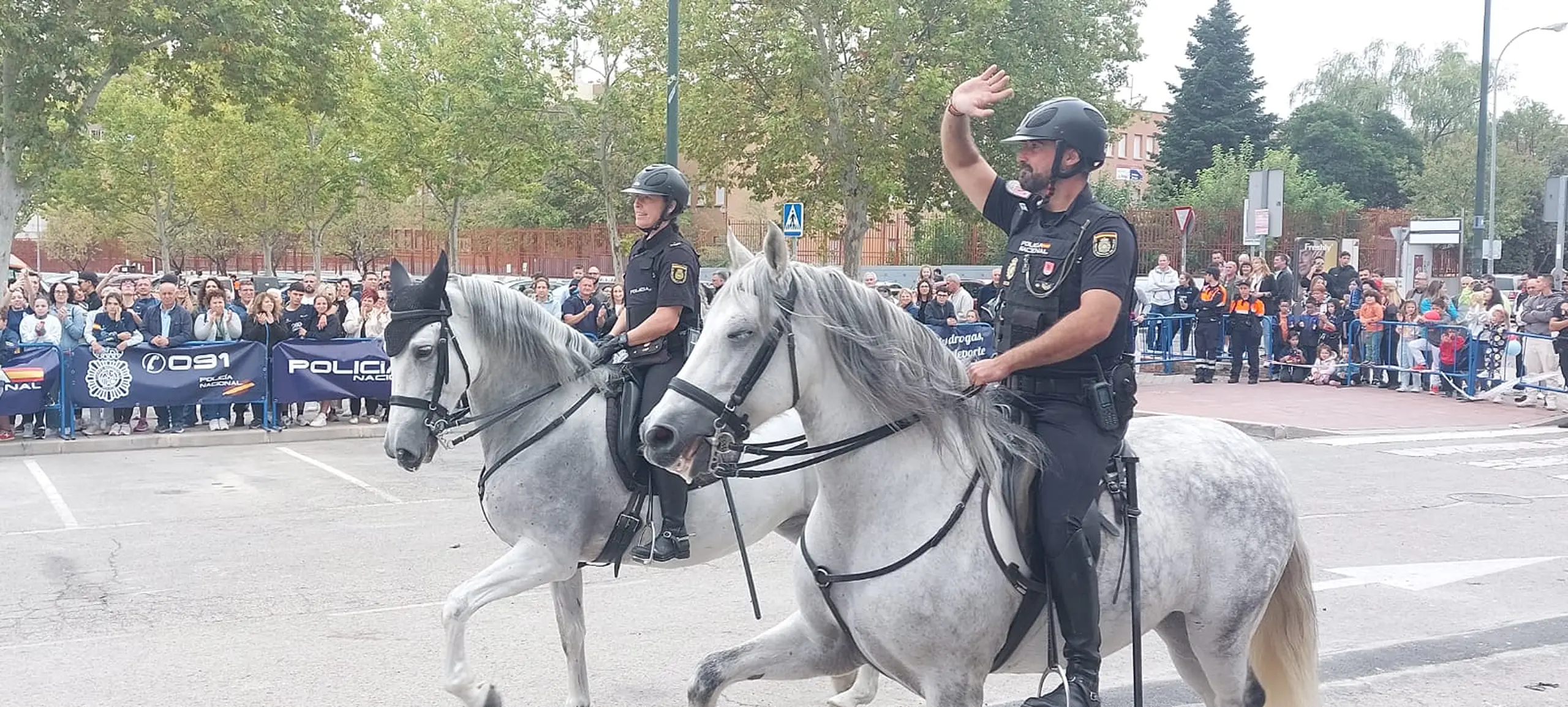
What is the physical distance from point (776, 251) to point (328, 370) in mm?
13980

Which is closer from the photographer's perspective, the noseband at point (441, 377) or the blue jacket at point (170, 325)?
the noseband at point (441, 377)

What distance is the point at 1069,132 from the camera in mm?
3977

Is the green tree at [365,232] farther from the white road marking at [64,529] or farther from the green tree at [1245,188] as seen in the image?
the white road marking at [64,529]

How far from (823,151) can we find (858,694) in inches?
967

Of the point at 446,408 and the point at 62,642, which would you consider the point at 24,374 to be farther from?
the point at 446,408

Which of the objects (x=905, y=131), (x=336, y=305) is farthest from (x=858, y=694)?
(x=905, y=131)

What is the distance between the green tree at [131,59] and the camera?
17203mm

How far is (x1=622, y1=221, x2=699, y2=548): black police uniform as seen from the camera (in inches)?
226

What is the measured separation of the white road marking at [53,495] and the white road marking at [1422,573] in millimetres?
9565

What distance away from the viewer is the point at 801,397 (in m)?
3.83

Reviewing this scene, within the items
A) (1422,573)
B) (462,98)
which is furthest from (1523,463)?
(462,98)

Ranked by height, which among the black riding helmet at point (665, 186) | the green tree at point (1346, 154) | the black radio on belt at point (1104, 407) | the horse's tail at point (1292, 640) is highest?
the green tree at point (1346, 154)

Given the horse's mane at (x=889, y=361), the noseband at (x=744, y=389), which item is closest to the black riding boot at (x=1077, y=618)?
the horse's mane at (x=889, y=361)

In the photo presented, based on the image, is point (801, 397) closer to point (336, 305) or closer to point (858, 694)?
point (858, 694)
